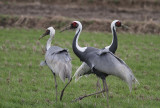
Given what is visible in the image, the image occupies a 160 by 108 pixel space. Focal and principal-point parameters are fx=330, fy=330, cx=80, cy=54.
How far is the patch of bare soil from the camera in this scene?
17.9m

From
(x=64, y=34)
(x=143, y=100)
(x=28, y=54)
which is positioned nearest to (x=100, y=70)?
(x=143, y=100)

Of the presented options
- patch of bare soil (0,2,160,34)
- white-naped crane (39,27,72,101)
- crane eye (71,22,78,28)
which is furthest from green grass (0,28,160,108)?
patch of bare soil (0,2,160,34)

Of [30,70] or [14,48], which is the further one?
[14,48]

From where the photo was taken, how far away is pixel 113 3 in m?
22.9

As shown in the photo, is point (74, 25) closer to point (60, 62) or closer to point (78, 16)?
point (60, 62)

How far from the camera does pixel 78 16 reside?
64.8 feet

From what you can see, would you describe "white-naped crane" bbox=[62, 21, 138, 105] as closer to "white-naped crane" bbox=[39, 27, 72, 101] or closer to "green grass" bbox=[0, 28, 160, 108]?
"white-naped crane" bbox=[39, 27, 72, 101]

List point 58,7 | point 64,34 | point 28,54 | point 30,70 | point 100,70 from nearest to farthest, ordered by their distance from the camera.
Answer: point 100,70 < point 30,70 < point 28,54 < point 64,34 < point 58,7

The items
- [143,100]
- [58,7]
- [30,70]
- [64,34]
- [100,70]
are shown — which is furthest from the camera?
[58,7]

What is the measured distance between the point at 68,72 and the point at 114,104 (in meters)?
1.19

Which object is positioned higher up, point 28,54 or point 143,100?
point 143,100

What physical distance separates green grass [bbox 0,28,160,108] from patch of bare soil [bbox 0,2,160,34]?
9.10ft

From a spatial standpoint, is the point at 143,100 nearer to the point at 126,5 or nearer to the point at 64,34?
the point at 64,34

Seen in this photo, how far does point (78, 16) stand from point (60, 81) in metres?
11.2
